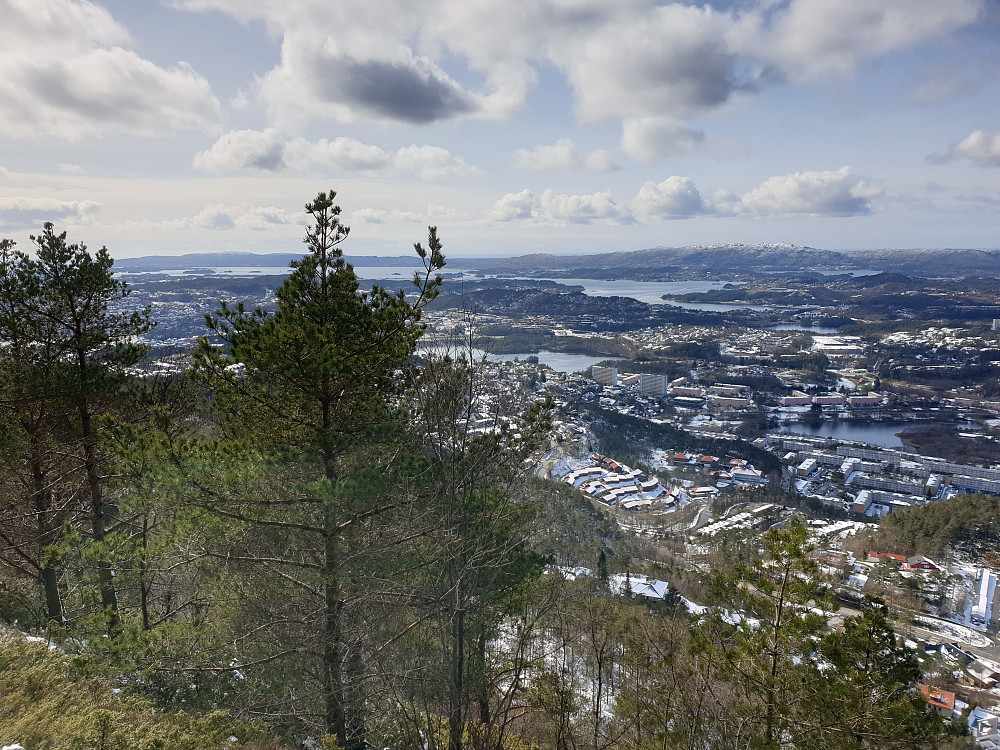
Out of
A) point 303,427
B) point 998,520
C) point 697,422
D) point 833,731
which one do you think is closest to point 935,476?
point 998,520

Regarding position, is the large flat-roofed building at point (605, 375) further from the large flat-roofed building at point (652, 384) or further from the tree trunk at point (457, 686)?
the tree trunk at point (457, 686)

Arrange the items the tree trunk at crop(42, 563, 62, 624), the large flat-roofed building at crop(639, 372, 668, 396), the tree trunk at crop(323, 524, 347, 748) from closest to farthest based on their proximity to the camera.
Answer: the tree trunk at crop(323, 524, 347, 748) < the tree trunk at crop(42, 563, 62, 624) < the large flat-roofed building at crop(639, 372, 668, 396)

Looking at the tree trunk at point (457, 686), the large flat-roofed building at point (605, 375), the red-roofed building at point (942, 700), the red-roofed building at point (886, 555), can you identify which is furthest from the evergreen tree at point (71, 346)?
the large flat-roofed building at point (605, 375)

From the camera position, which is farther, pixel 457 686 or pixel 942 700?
pixel 942 700

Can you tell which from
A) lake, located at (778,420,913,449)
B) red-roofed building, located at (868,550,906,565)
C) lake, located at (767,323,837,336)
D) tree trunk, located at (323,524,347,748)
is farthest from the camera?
lake, located at (767,323,837,336)

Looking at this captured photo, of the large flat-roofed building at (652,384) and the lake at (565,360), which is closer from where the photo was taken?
the large flat-roofed building at (652,384)

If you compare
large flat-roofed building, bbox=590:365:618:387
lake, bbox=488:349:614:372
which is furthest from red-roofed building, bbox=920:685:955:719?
lake, bbox=488:349:614:372

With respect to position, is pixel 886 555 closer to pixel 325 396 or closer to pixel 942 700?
pixel 942 700

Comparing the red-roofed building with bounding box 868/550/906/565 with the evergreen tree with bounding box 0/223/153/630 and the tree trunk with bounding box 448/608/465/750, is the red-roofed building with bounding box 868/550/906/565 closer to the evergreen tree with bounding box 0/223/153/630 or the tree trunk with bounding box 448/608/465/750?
the tree trunk with bounding box 448/608/465/750

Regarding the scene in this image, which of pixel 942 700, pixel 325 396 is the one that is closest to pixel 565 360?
pixel 942 700

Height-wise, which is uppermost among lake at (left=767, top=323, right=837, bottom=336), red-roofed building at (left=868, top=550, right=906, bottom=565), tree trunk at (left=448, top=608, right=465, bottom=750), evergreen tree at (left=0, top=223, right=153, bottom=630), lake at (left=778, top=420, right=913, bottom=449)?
evergreen tree at (left=0, top=223, right=153, bottom=630)
